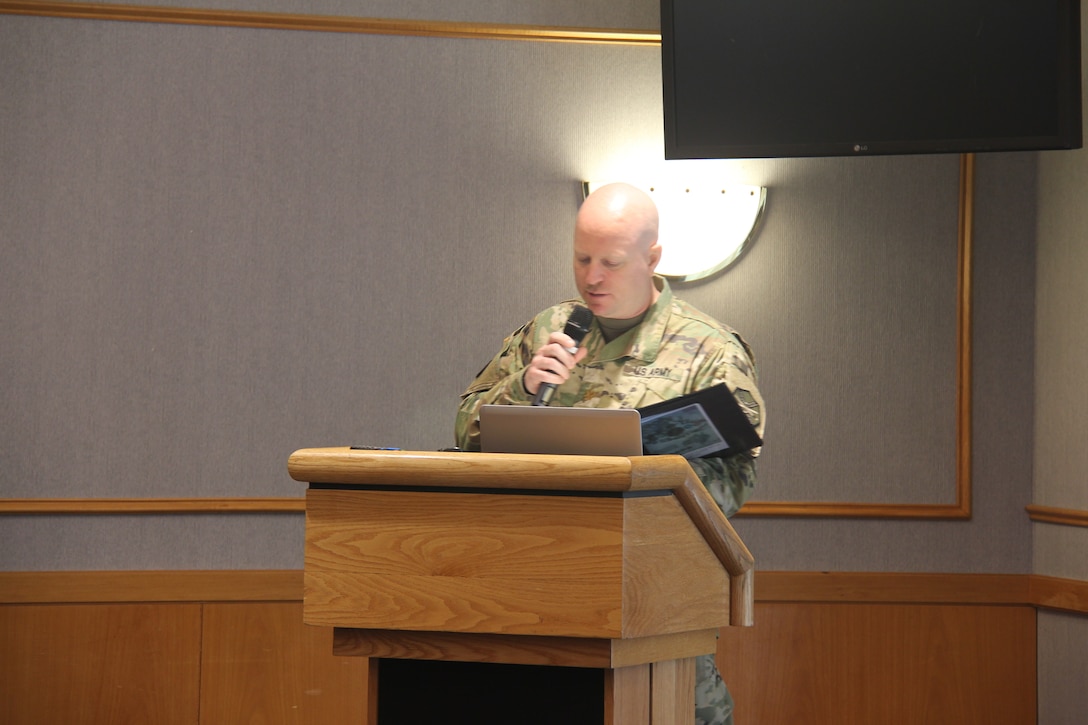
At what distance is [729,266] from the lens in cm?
321

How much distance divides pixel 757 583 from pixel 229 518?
1.55 meters

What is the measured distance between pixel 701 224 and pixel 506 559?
77.9 inches

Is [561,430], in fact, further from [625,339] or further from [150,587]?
[150,587]

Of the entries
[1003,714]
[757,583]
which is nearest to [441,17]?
[757,583]

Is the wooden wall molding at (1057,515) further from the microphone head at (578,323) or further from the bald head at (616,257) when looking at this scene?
the microphone head at (578,323)

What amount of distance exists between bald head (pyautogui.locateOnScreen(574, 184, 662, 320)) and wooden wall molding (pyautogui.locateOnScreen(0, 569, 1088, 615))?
1.14 m

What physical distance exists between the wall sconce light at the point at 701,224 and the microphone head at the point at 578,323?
90 centimetres

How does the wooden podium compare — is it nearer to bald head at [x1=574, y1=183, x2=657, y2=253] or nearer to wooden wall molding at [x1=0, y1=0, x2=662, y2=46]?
bald head at [x1=574, y1=183, x2=657, y2=253]

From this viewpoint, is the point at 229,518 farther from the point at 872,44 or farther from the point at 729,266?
the point at 872,44

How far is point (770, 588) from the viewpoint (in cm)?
313

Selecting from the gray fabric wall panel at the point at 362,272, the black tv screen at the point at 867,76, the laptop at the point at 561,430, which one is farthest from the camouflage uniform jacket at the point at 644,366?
the gray fabric wall panel at the point at 362,272

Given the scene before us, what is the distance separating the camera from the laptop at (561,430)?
152 cm

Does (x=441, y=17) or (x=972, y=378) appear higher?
(x=441, y=17)

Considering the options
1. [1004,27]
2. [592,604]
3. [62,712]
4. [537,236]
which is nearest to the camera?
[592,604]
